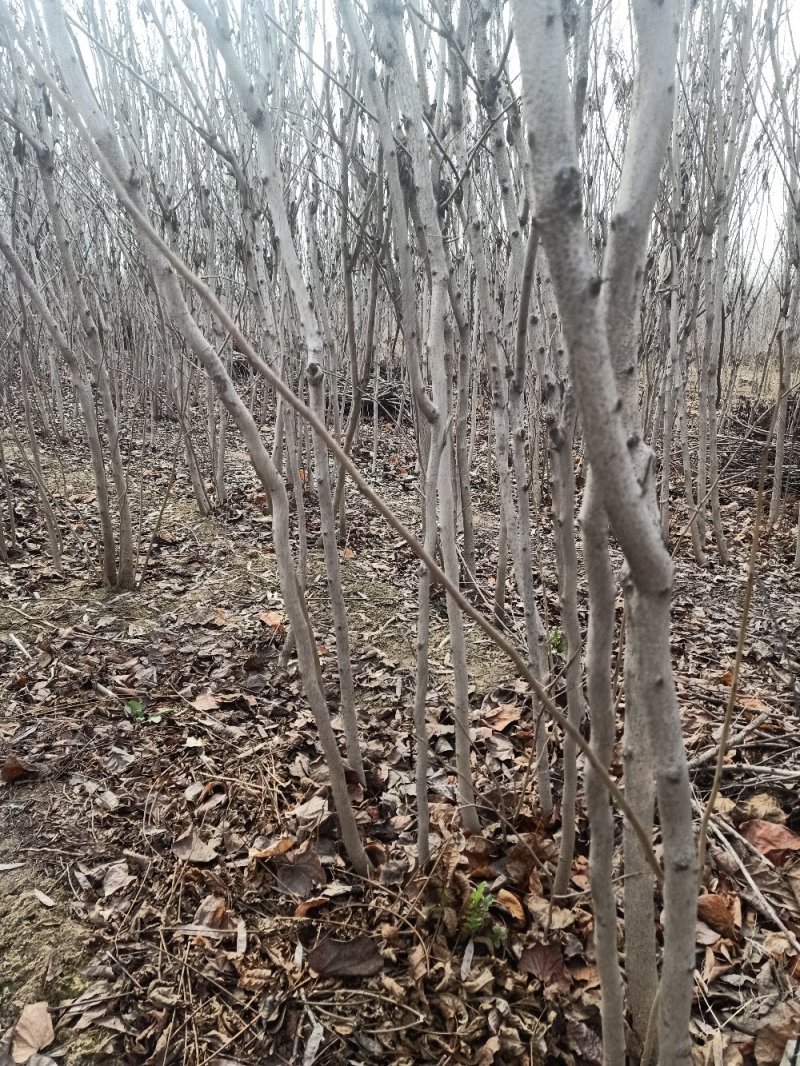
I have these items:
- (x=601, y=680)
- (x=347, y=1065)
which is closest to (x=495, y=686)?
(x=347, y=1065)

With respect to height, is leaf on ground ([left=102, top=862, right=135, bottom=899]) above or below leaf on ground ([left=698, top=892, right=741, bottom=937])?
above

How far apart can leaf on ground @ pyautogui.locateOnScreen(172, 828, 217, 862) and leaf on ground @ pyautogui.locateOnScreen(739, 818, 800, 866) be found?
1418 mm

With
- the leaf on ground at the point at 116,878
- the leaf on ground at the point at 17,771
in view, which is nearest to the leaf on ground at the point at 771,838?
the leaf on ground at the point at 116,878

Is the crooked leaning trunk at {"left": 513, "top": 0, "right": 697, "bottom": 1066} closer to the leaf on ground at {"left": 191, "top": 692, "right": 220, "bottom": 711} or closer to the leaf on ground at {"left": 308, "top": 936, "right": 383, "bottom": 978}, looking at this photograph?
the leaf on ground at {"left": 308, "top": 936, "right": 383, "bottom": 978}

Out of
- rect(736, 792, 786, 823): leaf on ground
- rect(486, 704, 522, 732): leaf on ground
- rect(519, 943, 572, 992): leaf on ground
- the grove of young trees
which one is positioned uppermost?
the grove of young trees

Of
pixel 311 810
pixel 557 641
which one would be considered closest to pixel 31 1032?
pixel 311 810

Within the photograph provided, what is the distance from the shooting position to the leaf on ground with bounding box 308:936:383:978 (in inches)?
54.2

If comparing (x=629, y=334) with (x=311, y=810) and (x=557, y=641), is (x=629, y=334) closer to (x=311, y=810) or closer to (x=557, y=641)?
(x=311, y=810)

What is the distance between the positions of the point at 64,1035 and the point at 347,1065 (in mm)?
588

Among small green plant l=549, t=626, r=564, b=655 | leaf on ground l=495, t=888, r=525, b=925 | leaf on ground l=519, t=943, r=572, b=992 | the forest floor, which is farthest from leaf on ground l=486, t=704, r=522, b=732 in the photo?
leaf on ground l=519, t=943, r=572, b=992

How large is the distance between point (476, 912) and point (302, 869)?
451 mm

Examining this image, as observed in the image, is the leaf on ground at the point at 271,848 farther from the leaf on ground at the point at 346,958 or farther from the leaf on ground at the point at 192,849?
the leaf on ground at the point at 346,958

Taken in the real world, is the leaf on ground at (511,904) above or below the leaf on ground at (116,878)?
below

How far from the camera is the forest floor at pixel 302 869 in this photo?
129cm
